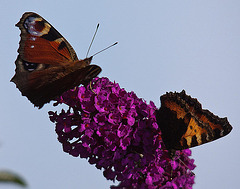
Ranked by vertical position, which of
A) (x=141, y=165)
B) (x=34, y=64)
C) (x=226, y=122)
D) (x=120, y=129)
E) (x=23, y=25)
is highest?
(x=23, y=25)

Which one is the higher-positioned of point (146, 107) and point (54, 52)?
point (54, 52)

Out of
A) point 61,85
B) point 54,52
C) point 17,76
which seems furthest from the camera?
point 54,52

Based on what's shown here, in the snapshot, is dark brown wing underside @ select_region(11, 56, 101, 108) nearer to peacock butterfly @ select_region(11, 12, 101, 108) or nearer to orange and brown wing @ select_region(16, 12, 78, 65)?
peacock butterfly @ select_region(11, 12, 101, 108)

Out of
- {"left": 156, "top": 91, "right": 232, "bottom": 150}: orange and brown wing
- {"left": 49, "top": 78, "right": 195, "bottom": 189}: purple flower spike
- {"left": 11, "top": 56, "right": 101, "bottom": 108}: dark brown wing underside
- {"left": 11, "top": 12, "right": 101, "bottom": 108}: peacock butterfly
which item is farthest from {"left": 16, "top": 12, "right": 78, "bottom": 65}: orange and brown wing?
{"left": 156, "top": 91, "right": 232, "bottom": 150}: orange and brown wing

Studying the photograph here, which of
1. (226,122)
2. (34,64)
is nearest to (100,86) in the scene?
(34,64)

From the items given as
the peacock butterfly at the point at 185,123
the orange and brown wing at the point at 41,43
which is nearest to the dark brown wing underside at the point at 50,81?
the orange and brown wing at the point at 41,43

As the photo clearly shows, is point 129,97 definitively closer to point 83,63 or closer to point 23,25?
point 83,63

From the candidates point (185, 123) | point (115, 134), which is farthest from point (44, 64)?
point (185, 123)

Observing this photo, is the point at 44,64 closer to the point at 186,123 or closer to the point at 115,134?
the point at 115,134

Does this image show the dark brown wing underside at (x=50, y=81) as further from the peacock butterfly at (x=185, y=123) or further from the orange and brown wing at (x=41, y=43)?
the peacock butterfly at (x=185, y=123)
